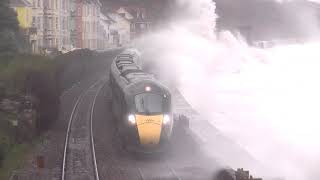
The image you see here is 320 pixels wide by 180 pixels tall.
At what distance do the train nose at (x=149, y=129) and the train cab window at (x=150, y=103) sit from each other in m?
0.27

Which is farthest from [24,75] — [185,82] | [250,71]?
[250,71]

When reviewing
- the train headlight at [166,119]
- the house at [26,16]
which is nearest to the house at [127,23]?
the house at [26,16]

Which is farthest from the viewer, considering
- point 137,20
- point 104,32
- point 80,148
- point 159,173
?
point 137,20

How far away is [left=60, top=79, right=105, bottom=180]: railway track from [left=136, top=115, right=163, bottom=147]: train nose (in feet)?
6.05

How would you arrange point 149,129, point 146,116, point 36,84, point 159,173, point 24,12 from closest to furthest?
1. point 159,173
2. point 149,129
3. point 146,116
4. point 36,84
5. point 24,12

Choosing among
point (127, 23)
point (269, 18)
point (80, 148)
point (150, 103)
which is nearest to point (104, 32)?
point (127, 23)

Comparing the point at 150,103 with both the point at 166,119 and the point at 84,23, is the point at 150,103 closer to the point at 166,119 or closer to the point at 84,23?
the point at 166,119

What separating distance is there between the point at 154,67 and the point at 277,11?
2441 cm

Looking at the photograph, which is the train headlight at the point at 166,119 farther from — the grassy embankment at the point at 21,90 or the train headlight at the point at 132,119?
the grassy embankment at the point at 21,90

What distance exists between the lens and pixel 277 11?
67688 millimetres

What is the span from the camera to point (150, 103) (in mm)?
22062

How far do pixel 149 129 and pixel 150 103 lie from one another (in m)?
1.01

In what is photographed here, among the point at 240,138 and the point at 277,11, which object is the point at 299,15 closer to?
the point at 277,11

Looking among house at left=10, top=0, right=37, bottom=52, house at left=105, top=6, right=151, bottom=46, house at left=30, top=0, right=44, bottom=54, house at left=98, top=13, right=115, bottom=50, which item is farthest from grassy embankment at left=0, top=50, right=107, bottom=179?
house at left=105, top=6, right=151, bottom=46
